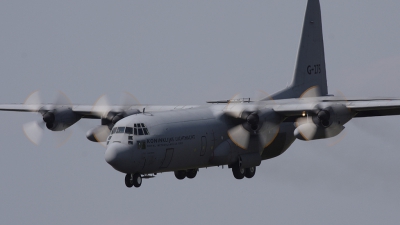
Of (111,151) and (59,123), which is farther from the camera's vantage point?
(59,123)

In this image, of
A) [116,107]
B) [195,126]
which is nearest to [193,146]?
[195,126]

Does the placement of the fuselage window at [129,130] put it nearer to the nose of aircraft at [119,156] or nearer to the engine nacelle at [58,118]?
the nose of aircraft at [119,156]

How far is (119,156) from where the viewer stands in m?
32.3

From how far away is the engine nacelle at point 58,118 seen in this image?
41.7m

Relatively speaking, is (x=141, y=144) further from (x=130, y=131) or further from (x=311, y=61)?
(x=311, y=61)

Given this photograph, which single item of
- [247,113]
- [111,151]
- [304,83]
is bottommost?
[111,151]

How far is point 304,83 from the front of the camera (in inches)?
1796

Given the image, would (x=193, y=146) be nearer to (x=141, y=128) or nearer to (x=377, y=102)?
(x=141, y=128)

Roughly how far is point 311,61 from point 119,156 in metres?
17.8

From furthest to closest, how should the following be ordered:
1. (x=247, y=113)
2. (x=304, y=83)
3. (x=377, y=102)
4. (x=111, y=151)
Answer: (x=304, y=83) < (x=247, y=113) < (x=377, y=102) < (x=111, y=151)

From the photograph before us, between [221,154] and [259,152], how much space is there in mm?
3114

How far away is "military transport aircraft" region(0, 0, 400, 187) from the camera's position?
33625mm

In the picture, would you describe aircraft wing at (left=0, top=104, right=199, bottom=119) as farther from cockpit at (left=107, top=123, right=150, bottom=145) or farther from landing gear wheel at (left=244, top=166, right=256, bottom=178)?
cockpit at (left=107, top=123, right=150, bottom=145)

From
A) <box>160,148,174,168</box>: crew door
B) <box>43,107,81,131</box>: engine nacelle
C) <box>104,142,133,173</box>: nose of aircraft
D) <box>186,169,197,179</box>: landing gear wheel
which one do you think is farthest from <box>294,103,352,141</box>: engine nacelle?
<box>43,107,81,131</box>: engine nacelle
